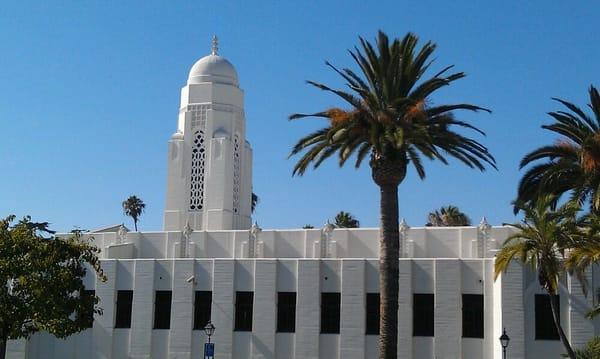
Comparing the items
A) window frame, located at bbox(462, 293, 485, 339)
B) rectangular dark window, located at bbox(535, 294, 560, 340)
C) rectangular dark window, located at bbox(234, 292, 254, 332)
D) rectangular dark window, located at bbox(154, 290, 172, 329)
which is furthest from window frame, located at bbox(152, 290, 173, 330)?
rectangular dark window, located at bbox(535, 294, 560, 340)

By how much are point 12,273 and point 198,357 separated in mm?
11645

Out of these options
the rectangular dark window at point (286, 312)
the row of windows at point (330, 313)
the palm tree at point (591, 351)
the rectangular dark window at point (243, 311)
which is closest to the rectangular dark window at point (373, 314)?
the row of windows at point (330, 313)

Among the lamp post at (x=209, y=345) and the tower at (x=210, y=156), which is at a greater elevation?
the tower at (x=210, y=156)

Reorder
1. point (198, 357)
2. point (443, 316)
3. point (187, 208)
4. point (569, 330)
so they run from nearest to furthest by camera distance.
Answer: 1. point (569, 330)
2. point (443, 316)
3. point (198, 357)
4. point (187, 208)

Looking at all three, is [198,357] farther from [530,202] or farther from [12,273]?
[530,202]

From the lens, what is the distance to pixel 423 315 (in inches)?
1416

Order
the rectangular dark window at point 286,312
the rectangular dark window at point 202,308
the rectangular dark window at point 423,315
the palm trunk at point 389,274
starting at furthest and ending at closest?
the rectangular dark window at point 202,308 < the rectangular dark window at point 286,312 < the rectangular dark window at point 423,315 < the palm trunk at point 389,274

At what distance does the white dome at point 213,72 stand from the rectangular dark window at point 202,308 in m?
17.9

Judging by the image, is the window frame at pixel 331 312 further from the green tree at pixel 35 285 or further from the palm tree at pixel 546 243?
the green tree at pixel 35 285

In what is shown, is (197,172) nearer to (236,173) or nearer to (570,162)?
(236,173)

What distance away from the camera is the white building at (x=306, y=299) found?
112 feet

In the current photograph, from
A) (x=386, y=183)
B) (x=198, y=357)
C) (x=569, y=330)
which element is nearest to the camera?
(x=386, y=183)

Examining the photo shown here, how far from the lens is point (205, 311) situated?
38844 millimetres

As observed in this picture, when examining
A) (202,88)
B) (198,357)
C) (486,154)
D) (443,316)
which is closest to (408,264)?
(443,316)
